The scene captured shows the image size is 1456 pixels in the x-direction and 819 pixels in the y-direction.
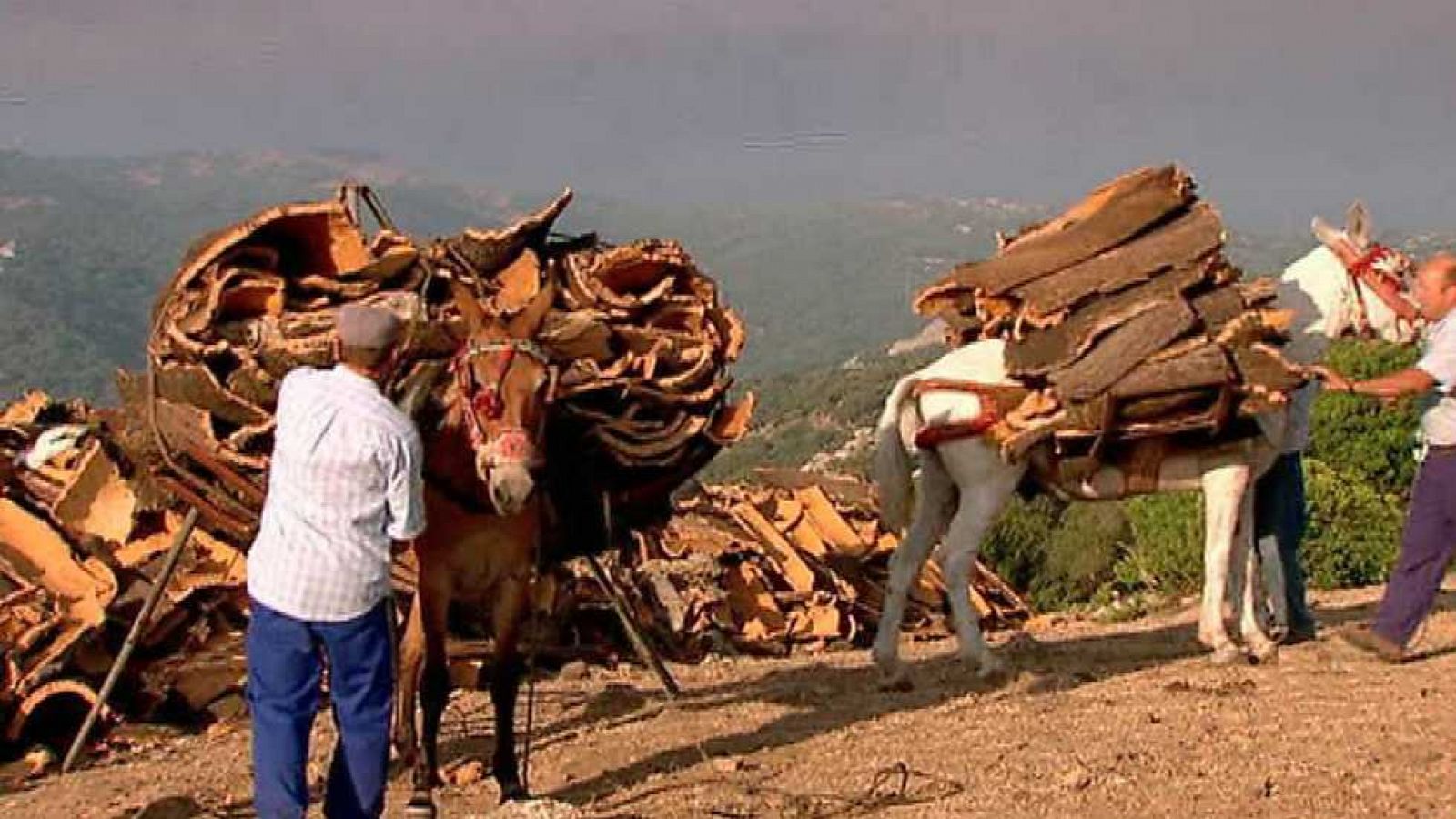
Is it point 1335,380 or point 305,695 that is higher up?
point 1335,380

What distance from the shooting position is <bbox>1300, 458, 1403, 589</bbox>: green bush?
18891mm

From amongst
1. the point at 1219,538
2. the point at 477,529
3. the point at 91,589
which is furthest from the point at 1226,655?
the point at 91,589

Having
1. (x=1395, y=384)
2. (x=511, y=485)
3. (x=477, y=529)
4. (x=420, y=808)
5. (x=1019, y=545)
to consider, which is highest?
(x=511, y=485)

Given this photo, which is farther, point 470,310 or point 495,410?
point 470,310

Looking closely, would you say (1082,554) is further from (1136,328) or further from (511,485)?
(511,485)

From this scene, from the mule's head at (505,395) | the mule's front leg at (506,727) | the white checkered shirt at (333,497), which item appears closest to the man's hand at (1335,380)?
the mule's head at (505,395)

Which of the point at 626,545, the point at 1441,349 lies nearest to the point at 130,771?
the point at 626,545

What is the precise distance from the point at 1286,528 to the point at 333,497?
23.7ft

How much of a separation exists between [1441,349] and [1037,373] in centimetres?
210

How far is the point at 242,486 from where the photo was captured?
8047 millimetres

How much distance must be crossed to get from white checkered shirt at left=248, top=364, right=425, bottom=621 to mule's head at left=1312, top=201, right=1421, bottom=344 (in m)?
6.59

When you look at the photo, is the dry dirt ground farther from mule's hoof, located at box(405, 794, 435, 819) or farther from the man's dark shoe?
mule's hoof, located at box(405, 794, 435, 819)

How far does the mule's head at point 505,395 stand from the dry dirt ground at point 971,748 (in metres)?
1.57

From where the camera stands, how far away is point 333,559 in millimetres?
5906
